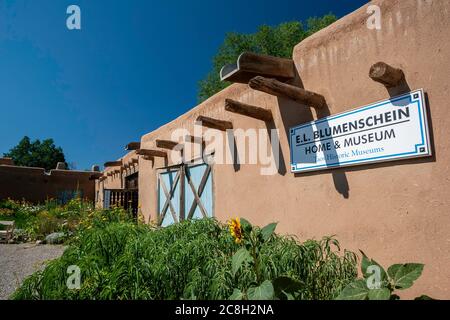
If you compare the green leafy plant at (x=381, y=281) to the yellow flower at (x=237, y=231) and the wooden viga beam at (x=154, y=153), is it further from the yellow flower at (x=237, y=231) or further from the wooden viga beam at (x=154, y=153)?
the wooden viga beam at (x=154, y=153)

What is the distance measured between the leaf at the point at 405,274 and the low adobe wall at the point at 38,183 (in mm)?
18393

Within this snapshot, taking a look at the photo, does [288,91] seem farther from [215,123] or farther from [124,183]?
[124,183]

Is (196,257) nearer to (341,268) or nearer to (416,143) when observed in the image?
(341,268)

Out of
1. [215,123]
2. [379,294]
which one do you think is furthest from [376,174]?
[215,123]

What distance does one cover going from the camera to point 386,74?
2.93m

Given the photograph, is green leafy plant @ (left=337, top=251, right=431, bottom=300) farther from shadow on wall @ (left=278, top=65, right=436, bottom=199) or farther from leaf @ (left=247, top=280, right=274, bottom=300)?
shadow on wall @ (left=278, top=65, right=436, bottom=199)

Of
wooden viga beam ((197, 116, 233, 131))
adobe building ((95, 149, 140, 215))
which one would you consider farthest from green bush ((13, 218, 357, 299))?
adobe building ((95, 149, 140, 215))

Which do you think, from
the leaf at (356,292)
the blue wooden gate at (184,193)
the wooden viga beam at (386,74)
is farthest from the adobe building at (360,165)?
the leaf at (356,292)

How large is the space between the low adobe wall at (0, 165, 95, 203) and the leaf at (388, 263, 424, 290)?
18393mm

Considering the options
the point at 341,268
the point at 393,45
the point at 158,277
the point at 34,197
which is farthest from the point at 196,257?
the point at 34,197

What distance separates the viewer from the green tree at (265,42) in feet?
62.9
